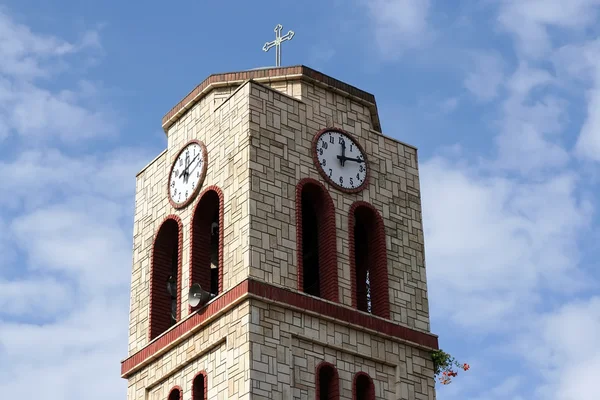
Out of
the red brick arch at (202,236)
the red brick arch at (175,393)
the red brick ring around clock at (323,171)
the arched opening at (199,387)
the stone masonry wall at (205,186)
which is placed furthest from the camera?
the red brick ring around clock at (323,171)

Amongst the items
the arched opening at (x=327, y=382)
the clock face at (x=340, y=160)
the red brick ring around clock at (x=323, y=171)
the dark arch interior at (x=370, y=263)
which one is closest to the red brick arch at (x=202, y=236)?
the red brick ring around clock at (x=323, y=171)

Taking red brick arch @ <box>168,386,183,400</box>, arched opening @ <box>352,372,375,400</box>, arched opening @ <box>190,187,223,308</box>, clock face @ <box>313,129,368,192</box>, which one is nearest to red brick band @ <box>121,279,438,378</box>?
red brick arch @ <box>168,386,183,400</box>

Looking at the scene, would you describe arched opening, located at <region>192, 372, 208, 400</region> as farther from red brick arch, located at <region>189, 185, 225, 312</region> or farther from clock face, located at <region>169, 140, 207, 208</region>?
clock face, located at <region>169, 140, 207, 208</region>

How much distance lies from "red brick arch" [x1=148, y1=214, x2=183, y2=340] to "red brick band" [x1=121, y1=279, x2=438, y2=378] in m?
0.84

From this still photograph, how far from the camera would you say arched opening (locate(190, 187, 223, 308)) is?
1809 inches

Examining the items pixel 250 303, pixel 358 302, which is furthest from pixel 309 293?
pixel 250 303

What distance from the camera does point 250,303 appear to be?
4278 cm

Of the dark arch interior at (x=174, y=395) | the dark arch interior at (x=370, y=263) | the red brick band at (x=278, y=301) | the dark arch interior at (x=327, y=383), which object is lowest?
the dark arch interior at (x=327, y=383)

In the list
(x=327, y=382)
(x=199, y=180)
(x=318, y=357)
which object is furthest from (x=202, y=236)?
(x=327, y=382)

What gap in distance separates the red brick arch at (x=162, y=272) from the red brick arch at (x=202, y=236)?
0.75 metres

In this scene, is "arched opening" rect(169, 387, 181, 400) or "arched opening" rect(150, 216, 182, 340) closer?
"arched opening" rect(169, 387, 181, 400)

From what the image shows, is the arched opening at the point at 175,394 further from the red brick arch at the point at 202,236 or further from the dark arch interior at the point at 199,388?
the red brick arch at the point at 202,236

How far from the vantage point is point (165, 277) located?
48.2m

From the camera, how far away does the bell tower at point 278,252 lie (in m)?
43.3
